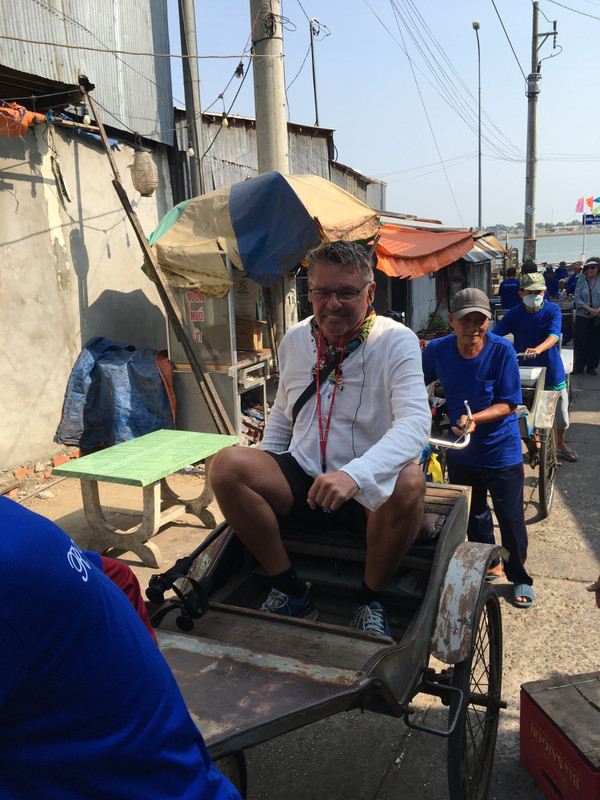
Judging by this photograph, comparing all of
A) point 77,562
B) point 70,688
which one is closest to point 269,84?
point 77,562

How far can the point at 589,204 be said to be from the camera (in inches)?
976

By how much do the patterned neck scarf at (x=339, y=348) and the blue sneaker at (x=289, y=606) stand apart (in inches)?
34.8

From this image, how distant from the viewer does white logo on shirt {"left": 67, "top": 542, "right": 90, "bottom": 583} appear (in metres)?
1.05

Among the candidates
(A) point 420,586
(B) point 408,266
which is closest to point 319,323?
(A) point 420,586

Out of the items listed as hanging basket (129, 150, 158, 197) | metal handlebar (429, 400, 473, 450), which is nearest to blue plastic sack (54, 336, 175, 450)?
hanging basket (129, 150, 158, 197)

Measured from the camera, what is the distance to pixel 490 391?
150 inches

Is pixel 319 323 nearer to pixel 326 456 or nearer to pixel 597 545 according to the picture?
pixel 326 456

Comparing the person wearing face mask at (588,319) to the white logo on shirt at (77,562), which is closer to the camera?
the white logo on shirt at (77,562)

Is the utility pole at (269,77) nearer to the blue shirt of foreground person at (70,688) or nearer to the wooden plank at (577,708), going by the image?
the wooden plank at (577,708)

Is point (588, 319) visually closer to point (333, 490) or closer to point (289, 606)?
point (289, 606)

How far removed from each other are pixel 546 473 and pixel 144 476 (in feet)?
10.7

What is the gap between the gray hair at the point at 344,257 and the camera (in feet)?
7.93

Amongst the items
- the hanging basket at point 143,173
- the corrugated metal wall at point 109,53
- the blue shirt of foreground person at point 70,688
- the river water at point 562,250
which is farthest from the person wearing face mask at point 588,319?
the river water at point 562,250

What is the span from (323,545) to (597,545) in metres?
3.09
